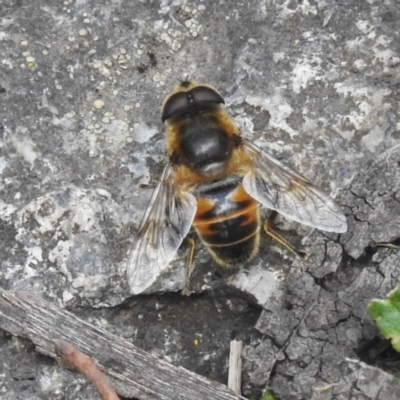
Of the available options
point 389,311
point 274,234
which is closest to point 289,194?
point 274,234

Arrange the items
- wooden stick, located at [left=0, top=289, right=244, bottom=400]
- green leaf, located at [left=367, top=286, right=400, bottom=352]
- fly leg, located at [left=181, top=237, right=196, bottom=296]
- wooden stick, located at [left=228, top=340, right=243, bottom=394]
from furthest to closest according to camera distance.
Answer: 1. fly leg, located at [left=181, top=237, right=196, bottom=296]
2. wooden stick, located at [left=228, top=340, right=243, bottom=394]
3. wooden stick, located at [left=0, top=289, right=244, bottom=400]
4. green leaf, located at [left=367, top=286, right=400, bottom=352]

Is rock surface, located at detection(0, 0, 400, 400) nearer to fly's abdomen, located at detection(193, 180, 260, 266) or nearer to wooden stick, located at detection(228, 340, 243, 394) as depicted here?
wooden stick, located at detection(228, 340, 243, 394)

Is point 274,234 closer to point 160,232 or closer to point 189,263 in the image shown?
point 189,263

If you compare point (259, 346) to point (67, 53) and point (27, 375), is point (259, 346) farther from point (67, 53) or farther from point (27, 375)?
point (67, 53)

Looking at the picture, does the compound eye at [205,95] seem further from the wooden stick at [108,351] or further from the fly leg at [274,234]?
the wooden stick at [108,351]

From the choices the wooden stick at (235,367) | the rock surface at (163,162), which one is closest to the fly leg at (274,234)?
the rock surface at (163,162)

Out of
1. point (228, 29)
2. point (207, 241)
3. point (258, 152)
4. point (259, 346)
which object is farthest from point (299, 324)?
point (228, 29)

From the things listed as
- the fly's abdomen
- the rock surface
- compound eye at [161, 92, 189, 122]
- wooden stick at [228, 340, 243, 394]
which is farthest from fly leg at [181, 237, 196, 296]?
compound eye at [161, 92, 189, 122]
